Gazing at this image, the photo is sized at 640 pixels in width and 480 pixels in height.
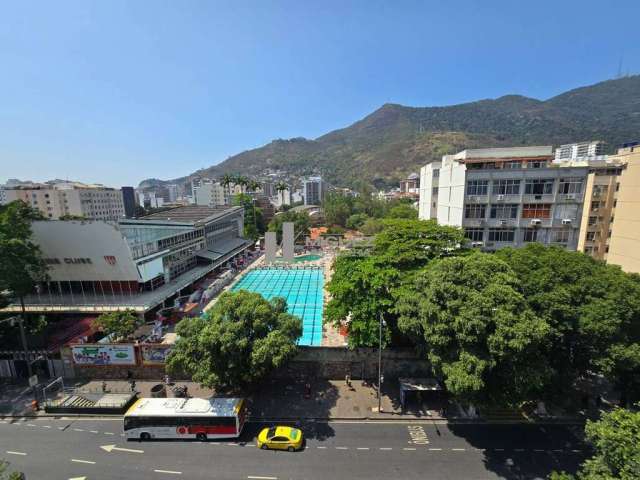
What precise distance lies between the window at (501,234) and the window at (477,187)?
4.34 m

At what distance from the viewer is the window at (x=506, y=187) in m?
29.8

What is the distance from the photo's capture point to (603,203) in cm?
3756

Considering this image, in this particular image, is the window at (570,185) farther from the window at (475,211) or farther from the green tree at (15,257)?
the green tree at (15,257)

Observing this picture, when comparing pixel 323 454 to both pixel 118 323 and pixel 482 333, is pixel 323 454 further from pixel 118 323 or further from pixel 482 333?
pixel 118 323

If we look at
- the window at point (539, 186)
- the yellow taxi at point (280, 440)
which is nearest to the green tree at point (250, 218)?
the window at point (539, 186)

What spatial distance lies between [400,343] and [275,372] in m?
9.41

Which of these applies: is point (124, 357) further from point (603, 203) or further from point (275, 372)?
point (603, 203)

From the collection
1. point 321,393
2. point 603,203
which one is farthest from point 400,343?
point 603,203

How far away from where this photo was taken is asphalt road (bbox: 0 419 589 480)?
46.2 feet

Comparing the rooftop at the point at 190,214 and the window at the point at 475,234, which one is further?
the rooftop at the point at 190,214

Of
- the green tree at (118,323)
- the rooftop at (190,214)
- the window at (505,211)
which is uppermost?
the window at (505,211)

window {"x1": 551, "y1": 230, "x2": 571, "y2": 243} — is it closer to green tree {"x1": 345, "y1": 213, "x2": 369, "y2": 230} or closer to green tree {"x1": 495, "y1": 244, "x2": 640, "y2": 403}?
green tree {"x1": 495, "y1": 244, "x2": 640, "y2": 403}

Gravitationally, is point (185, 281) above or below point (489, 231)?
below

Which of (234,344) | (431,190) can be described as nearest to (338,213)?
(431,190)
